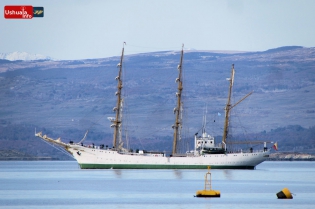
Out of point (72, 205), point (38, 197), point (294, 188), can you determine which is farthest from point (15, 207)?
point (294, 188)

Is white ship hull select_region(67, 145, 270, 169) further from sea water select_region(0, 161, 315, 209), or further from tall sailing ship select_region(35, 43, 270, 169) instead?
sea water select_region(0, 161, 315, 209)

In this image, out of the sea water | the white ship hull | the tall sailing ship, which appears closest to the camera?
the sea water

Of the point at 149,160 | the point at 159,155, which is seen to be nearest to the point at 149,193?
the point at 149,160

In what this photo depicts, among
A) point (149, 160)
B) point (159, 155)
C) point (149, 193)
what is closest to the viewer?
point (149, 193)

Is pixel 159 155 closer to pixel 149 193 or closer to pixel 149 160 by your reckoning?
pixel 149 160

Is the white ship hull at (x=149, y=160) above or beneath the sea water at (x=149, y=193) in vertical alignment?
above

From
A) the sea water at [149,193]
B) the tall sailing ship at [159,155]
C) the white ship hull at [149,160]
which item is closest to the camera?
the sea water at [149,193]

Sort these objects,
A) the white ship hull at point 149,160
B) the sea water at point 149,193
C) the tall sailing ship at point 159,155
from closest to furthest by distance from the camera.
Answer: the sea water at point 149,193 < the tall sailing ship at point 159,155 < the white ship hull at point 149,160

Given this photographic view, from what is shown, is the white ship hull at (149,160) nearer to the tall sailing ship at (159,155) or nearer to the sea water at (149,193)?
the tall sailing ship at (159,155)

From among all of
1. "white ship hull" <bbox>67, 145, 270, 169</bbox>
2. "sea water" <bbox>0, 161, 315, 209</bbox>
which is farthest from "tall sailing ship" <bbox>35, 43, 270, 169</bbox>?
"sea water" <bbox>0, 161, 315, 209</bbox>

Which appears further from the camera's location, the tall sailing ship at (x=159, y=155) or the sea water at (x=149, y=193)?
the tall sailing ship at (x=159, y=155)

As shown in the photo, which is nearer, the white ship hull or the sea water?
the sea water

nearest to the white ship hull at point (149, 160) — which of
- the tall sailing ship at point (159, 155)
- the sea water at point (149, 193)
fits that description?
the tall sailing ship at point (159, 155)

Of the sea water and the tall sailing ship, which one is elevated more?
the tall sailing ship
